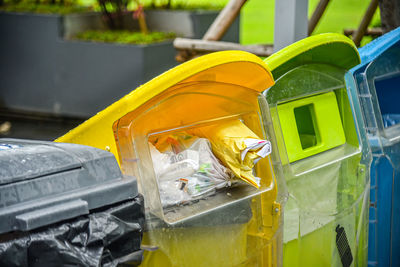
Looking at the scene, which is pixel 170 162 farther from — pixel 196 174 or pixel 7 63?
pixel 7 63

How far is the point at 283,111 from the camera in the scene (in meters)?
2.29

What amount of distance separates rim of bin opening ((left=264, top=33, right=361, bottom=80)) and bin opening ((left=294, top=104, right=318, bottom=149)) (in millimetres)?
278

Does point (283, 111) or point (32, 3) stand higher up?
point (32, 3)

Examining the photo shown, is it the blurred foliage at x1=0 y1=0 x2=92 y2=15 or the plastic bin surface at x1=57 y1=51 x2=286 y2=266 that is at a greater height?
the blurred foliage at x1=0 y1=0 x2=92 y2=15

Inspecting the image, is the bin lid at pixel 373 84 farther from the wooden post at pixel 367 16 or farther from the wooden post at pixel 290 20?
the wooden post at pixel 367 16

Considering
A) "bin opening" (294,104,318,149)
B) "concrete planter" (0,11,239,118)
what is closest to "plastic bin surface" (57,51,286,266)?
"bin opening" (294,104,318,149)

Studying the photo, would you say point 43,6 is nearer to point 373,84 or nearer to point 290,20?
point 290,20

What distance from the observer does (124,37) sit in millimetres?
6793

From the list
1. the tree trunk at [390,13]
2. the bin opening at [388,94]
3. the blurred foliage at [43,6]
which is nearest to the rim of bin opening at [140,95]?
the bin opening at [388,94]

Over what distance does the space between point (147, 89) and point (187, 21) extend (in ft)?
19.0

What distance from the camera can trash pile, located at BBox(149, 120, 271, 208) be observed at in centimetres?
193

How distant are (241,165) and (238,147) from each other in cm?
7

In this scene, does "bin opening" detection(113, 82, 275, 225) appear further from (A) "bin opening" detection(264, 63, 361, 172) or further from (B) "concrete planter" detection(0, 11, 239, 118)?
(B) "concrete planter" detection(0, 11, 239, 118)

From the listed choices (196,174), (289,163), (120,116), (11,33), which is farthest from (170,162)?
(11,33)
